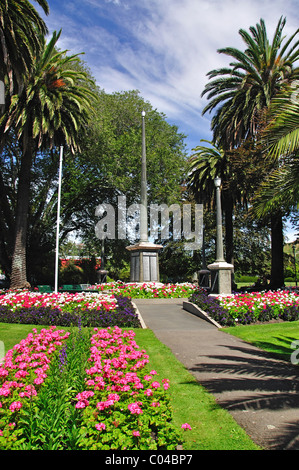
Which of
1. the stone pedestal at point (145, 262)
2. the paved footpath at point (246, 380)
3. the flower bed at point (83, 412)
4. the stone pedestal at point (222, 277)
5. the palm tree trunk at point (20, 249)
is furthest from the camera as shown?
the stone pedestal at point (145, 262)

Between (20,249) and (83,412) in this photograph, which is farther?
(20,249)

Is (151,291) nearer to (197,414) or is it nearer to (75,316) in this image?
(75,316)

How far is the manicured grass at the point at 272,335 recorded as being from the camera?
7.64m

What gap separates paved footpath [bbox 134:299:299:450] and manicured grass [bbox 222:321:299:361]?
1.06 feet

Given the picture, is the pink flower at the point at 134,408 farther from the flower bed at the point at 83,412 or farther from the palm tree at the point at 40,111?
the palm tree at the point at 40,111

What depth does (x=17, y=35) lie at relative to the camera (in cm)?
1198

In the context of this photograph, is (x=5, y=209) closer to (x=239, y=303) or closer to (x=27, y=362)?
(x=239, y=303)

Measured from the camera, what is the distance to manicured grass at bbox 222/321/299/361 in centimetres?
764

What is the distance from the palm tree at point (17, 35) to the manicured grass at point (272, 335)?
11495 millimetres

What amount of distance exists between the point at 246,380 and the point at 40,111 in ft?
55.5

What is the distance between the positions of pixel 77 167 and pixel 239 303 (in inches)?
686

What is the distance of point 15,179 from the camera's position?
79.8ft

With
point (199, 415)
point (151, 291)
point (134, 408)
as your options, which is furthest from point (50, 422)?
point (151, 291)

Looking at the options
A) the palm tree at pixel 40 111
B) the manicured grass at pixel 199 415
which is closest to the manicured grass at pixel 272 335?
the manicured grass at pixel 199 415
